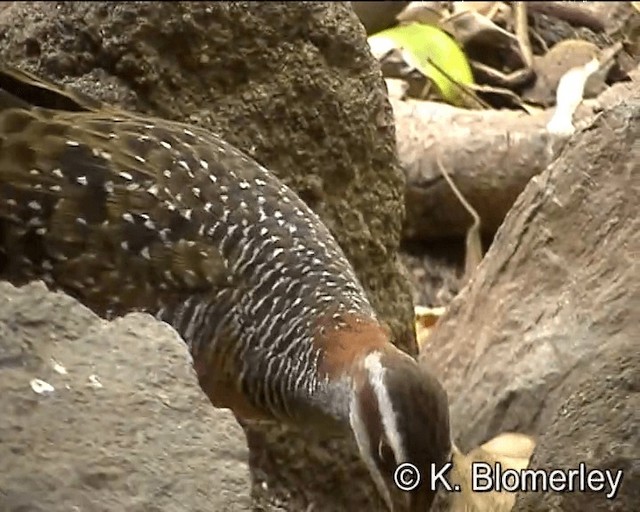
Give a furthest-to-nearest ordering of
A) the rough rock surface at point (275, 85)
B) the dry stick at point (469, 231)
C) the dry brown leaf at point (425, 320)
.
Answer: the dry stick at point (469, 231) → the dry brown leaf at point (425, 320) → the rough rock surface at point (275, 85)

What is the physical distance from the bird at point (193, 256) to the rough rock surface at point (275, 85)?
0.36 m

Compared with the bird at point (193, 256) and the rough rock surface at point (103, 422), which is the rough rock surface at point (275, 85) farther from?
the rough rock surface at point (103, 422)

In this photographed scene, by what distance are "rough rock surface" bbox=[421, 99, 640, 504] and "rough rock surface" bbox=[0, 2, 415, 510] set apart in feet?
0.71

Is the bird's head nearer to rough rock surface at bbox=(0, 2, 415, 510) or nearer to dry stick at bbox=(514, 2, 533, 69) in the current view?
rough rock surface at bbox=(0, 2, 415, 510)

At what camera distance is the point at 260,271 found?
8.51 ft

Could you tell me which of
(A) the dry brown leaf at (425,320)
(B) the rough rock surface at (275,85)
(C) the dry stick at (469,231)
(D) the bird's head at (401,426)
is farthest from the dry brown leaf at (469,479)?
(C) the dry stick at (469,231)

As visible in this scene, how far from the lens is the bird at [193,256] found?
252 centimetres

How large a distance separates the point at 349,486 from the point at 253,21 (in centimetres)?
107

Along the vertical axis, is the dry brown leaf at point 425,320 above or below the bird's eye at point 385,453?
below

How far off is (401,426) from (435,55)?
9.27ft

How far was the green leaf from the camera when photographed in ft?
15.2

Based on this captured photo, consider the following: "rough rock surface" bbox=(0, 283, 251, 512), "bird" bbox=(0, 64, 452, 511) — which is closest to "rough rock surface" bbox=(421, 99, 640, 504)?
"bird" bbox=(0, 64, 452, 511)

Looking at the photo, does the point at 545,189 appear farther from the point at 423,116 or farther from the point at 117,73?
the point at 423,116

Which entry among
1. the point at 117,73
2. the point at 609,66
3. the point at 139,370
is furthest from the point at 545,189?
the point at 139,370
